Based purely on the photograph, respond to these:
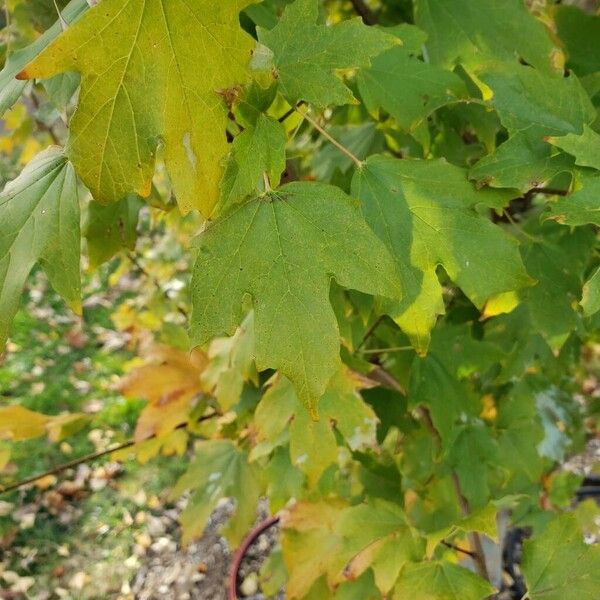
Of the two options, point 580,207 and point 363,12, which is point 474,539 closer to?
point 580,207

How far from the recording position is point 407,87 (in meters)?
0.93

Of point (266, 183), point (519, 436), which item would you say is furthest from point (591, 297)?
point (519, 436)

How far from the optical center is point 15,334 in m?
3.60

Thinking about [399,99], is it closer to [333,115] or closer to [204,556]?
[333,115]

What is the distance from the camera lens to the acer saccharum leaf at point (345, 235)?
0.64 meters

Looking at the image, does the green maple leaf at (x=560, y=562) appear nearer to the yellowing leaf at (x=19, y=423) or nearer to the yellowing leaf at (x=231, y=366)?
the yellowing leaf at (x=231, y=366)

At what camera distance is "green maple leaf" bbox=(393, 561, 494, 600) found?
3.31ft

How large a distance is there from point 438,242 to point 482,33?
0.47 metres

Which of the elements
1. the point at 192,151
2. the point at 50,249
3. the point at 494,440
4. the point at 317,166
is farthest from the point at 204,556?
the point at 192,151

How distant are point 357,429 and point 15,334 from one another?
3074 millimetres

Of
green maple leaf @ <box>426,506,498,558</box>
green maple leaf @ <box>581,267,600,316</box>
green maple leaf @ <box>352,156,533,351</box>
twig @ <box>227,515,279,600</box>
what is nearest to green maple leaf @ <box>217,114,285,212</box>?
green maple leaf @ <box>352,156,533,351</box>

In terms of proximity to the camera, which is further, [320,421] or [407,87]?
[320,421]

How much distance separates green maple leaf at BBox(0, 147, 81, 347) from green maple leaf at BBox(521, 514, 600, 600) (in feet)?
2.77

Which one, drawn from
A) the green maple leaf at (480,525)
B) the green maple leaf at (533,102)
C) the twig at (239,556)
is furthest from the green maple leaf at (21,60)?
A: the twig at (239,556)
